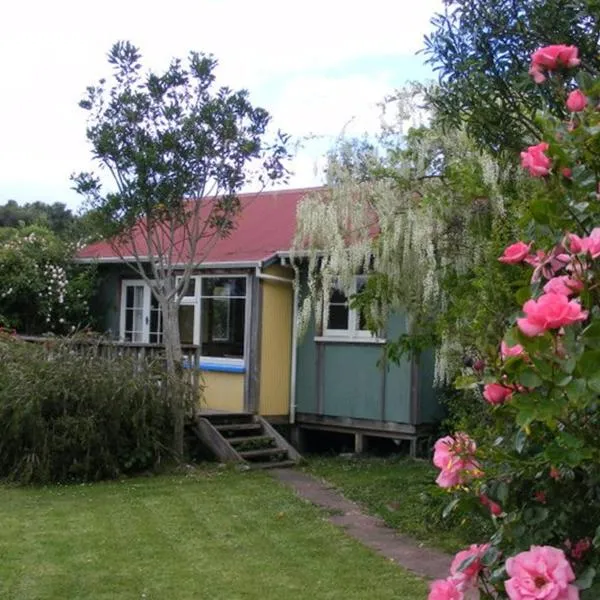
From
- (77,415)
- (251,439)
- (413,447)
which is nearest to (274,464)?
(251,439)

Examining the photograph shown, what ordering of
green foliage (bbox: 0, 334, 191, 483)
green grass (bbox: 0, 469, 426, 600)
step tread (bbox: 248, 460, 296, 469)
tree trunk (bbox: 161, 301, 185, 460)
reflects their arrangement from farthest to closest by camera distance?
step tread (bbox: 248, 460, 296, 469) < tree trunk (bbox: 161, 301, 185, 460) < green foliage (bbox: 0, 334, 191, 483) < green grass (bbox: 0, 469, 426, 600)

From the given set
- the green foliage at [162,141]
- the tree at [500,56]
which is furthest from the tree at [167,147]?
the tree at [500,56]

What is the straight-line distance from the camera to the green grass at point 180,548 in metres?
6.54

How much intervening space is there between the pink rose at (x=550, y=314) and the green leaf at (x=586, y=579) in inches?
24.6

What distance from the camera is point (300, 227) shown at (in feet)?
33.2

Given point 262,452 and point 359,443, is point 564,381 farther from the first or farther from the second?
point 359,443

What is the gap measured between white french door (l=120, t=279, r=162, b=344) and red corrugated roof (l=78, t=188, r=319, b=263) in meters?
0.74

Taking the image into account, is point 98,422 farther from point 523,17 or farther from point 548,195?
point 548,195

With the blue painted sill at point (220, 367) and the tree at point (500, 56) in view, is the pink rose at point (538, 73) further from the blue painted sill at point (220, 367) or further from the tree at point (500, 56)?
the blue painted sill at point (220, 367)

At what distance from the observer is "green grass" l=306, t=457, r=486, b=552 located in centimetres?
834

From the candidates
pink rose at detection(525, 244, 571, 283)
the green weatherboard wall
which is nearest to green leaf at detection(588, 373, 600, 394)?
pink rose at detection(525, 244, 571, 283)

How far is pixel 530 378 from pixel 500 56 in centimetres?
255

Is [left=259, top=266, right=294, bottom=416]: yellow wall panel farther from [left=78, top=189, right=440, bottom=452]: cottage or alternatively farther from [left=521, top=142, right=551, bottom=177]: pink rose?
[left=521, top=142, right=551, bottom=177]: pink rose

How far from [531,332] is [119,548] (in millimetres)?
6471
